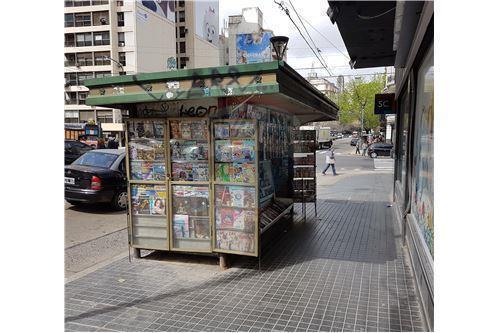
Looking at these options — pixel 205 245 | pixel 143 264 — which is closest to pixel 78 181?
pixel 143 264

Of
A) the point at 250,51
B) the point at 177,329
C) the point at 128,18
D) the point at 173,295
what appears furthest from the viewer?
the point at 250,51

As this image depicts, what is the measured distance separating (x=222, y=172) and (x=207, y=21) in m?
70.4

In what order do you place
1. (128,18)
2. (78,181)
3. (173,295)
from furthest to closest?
(128,18) < (78,181) < (173,295)

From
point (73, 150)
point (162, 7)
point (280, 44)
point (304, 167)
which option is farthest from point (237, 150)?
point (162, 7)

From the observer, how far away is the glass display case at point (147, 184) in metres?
5.49

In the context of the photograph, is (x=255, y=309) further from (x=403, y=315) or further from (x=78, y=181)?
(x=78, y=181)

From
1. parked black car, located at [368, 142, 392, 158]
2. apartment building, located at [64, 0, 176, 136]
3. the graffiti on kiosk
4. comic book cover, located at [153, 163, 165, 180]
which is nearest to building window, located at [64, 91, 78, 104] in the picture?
apartment building, located at [64, 0, 176, 136]

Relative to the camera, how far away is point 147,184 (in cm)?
560

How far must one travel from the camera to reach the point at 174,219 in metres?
5.53

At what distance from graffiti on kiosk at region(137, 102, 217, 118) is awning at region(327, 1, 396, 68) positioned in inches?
78.8

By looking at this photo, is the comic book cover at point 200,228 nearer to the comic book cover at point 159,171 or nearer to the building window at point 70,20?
the comic book cover at point 159,171

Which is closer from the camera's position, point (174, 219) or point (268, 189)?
point (174, 219)

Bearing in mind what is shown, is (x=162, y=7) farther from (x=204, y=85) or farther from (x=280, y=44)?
(x=204, y=85)

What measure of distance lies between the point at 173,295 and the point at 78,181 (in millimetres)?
5661
